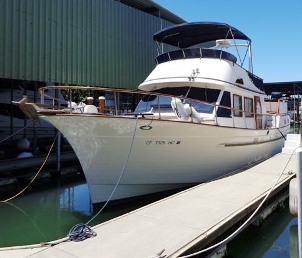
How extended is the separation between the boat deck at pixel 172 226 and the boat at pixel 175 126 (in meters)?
0.99

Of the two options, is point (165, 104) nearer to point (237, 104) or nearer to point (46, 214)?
point (237, 104)

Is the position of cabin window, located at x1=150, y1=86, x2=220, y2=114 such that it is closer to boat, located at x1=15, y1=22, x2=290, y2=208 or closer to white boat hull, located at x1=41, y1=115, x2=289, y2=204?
boat, located at x1=15, y1=22, x2=290, y2=208

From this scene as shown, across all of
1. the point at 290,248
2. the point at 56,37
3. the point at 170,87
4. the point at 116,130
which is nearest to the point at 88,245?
the point at 116,130

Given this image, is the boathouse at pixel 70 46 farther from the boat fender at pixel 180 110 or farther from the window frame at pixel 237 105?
the window frame at pixel 237 105

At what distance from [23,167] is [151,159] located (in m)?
5.01

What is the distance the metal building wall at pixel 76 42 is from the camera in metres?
10.2

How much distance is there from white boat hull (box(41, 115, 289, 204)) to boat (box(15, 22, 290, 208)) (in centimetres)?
2

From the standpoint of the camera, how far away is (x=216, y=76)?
29.7 ft

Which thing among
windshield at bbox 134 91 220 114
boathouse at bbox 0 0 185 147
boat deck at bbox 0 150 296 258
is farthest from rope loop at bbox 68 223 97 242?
boathouse at bbox 0 0 185 147

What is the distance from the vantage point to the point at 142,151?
7.08 meters

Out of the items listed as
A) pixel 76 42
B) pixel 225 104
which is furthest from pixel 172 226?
pixel 76 42

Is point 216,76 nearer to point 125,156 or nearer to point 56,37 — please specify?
point 125,156

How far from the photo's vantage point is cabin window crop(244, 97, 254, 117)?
1017 centimetres

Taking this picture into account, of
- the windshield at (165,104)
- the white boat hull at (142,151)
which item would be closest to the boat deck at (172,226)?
the white boat hull at (142,151)
